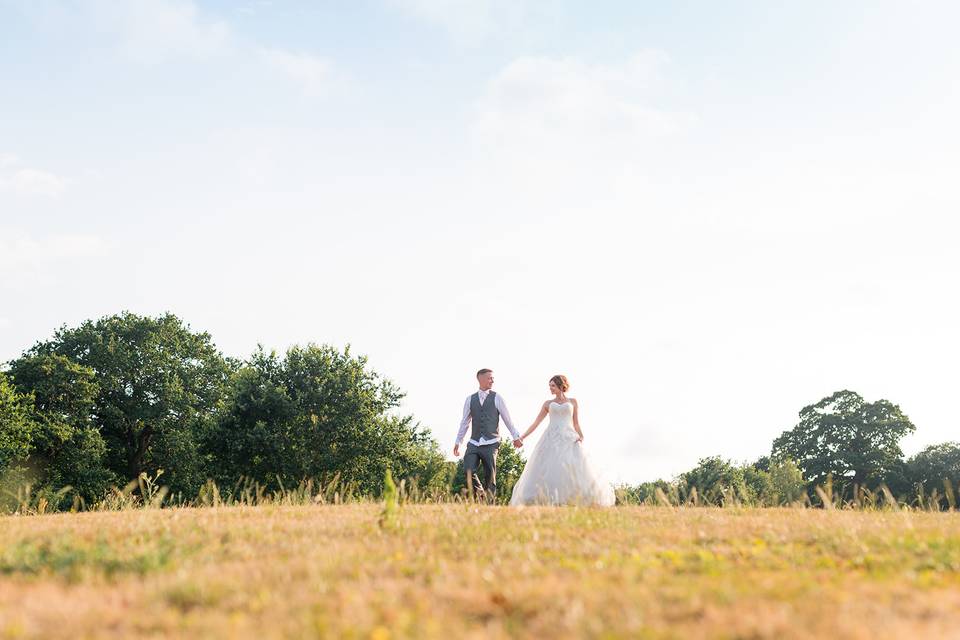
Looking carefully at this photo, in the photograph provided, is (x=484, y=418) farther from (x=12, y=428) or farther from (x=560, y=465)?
(x=12, y=428)

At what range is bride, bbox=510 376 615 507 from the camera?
15430 millimetres

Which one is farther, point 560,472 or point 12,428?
point 12,428

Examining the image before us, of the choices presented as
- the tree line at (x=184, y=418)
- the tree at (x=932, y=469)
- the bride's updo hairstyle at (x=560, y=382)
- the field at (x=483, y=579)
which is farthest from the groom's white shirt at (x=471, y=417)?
the tree at (x=932, y=469)

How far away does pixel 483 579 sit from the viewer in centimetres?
664

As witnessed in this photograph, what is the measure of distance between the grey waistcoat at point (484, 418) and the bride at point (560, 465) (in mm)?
1097

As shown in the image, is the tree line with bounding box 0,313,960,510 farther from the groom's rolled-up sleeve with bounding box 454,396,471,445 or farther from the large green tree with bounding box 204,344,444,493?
the groom's rolled-up sleeve with bounding box 454,396,471,445

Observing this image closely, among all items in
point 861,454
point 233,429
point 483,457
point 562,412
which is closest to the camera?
point 562,412

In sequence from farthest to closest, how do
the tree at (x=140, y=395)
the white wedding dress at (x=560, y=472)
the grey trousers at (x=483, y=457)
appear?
the tree at (x=140, y=395), the grey trousers at (x=483, y=457), the white wedding dress at (x=560, y=472)

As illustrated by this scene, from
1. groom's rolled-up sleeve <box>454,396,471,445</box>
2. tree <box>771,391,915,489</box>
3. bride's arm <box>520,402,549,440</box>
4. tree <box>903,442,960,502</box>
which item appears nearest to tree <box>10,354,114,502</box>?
groom's rolled-up sleeve <box>454,396,471,445</box>

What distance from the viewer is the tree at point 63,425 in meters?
39.8

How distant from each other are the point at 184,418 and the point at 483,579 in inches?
1698

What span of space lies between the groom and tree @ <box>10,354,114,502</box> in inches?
1167

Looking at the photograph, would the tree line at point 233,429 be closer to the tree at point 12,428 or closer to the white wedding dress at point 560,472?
the tree at point 12,428

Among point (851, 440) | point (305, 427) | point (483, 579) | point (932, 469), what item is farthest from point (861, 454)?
point (483, 579)
